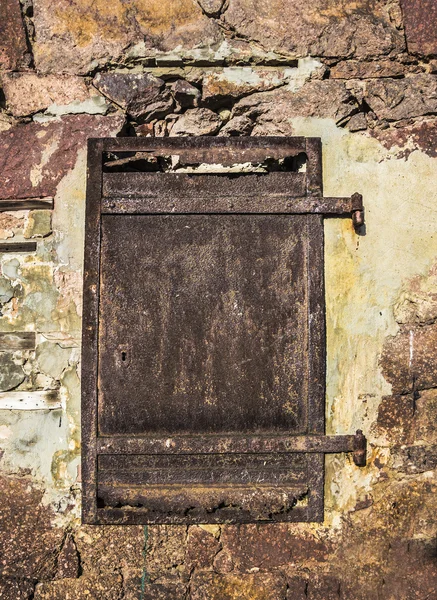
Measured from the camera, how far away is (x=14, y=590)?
2.07 metres

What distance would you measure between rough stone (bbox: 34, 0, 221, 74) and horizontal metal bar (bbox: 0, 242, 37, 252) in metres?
0.70

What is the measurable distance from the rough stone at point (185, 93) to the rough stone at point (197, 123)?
0.13 feet

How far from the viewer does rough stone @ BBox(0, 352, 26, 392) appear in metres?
2.14

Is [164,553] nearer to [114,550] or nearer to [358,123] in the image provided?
[114,550]

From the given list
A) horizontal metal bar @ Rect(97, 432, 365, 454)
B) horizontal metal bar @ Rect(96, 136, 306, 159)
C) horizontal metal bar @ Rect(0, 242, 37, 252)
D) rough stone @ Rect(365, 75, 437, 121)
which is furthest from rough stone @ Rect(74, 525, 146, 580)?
rough stone @ Rect(365, 75, 437, 121)

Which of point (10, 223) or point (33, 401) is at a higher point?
point (10, 223)

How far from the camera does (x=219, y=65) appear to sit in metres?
2.19

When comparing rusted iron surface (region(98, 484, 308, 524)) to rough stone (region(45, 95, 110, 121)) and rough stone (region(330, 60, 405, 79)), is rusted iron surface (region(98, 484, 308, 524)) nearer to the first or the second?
rough stone (region(45, 95, 110, 121))

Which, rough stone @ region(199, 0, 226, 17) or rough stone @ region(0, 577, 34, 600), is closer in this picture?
rough stone @ region(0, 577, 34, 600)

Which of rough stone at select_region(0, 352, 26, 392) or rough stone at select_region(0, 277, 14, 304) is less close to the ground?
rough stone at select_region(0, 277, 14, 304)

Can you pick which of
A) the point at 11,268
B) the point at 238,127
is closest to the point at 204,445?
the point at 11,268

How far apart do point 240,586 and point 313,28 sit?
221cm

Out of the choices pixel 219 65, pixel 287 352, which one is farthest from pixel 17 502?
pixel 219 65

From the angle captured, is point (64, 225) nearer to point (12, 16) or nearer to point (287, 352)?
point (12, 16)
